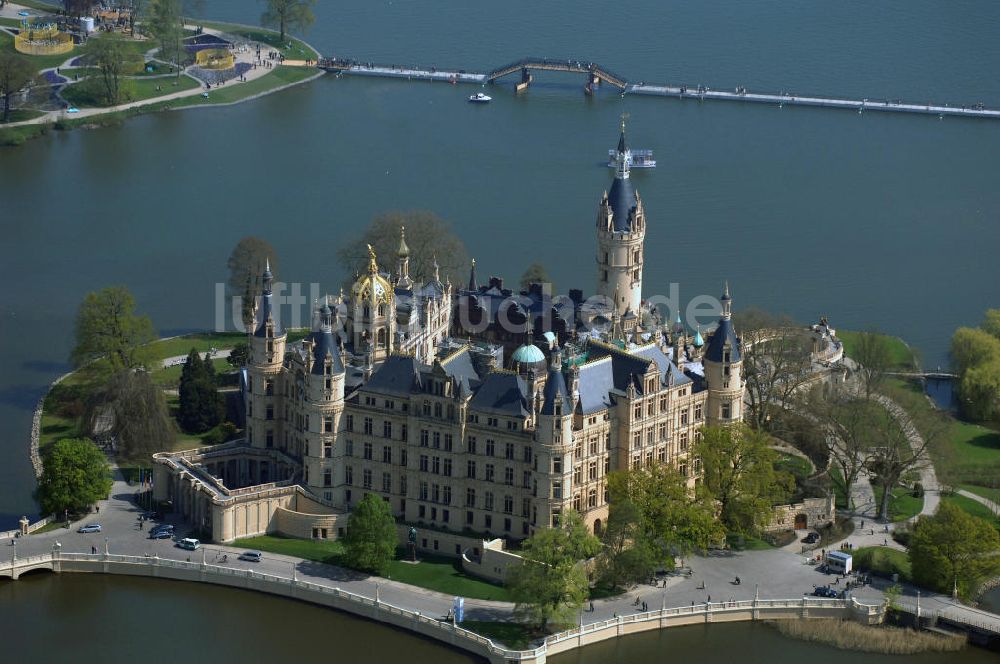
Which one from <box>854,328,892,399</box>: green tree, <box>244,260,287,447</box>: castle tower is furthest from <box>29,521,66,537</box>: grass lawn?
<box>854,328,892,399</box>: green tree

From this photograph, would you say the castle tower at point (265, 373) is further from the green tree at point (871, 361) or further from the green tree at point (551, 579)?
the green tree at point (871, 361)

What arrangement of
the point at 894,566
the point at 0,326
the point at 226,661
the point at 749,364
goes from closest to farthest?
1. the point at 226,661
2. the point at 894,566
3. the point at 749,364
4. the point at 0,326

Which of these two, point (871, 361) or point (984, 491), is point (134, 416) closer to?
point (871, 361)

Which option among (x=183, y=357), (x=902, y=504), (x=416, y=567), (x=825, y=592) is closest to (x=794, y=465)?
(x=902, y=504)

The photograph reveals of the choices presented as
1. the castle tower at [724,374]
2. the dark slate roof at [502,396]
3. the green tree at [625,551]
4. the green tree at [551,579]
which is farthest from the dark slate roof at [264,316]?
the castle tower at [724,374]

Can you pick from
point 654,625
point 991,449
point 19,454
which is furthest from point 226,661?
point 991,449

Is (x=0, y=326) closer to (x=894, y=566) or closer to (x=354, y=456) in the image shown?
(x=354, y=456)
